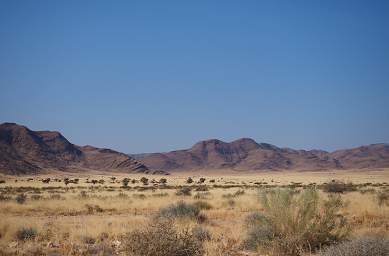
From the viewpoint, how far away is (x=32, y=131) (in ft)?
476

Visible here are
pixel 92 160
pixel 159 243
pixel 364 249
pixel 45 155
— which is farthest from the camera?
pixel 92 160

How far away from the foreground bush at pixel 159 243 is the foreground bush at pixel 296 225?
209 cm

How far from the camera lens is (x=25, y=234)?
1253 cm

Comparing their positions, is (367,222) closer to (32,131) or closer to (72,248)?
(72,248)

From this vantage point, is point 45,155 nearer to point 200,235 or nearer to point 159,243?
point 200,235

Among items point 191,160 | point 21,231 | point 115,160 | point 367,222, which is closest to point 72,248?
point 21,231

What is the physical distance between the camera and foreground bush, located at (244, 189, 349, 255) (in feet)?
33.2

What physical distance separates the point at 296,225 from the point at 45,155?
129m

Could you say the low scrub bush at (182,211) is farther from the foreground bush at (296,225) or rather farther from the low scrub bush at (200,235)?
the foreground bush at (296,225)

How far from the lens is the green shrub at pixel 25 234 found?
40.8ft

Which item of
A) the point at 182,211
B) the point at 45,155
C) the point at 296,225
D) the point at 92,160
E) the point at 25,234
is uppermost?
the point at 45,155

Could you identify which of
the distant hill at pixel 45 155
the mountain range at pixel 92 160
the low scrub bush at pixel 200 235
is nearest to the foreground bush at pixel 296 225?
the low scrub bush at pixel 200 235

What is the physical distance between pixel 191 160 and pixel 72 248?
7314 inches

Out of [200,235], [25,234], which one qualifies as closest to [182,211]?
[200,235]
